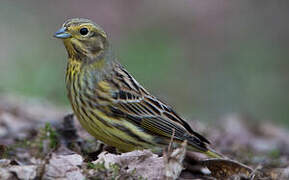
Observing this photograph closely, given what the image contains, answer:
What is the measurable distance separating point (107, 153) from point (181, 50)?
1347 cm

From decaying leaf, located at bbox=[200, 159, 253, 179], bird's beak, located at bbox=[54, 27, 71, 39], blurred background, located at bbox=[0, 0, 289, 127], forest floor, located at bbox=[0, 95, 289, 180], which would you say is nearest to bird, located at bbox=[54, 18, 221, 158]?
bird's beak, located at bbox=[54, 27, 71, 39]

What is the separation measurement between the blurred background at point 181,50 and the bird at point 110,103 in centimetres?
625

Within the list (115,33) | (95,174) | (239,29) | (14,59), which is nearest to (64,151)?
(95,174)

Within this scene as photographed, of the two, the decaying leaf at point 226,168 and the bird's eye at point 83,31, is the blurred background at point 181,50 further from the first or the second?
the decaying leaf at point 226,168

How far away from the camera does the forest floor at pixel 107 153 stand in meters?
5.41

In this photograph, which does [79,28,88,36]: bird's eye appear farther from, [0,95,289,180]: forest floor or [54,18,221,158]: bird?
[0,95,289,180]: forest floor

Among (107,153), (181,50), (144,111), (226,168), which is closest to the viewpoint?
(226,168)

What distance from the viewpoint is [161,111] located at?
7.40m

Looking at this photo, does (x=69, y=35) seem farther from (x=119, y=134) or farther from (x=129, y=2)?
(x=129, y=2)

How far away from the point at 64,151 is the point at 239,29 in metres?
15.1

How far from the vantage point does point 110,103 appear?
23.0 feet

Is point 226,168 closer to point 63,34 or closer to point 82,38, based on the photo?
point 82,38

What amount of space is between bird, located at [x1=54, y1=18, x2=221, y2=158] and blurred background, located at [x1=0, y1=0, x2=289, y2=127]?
20.5 ft

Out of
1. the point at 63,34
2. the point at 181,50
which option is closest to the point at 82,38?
the point at 63,34
